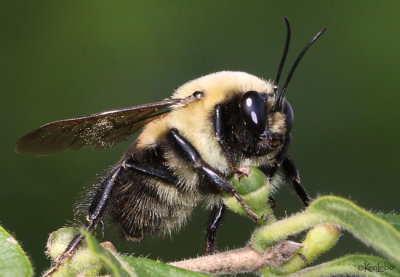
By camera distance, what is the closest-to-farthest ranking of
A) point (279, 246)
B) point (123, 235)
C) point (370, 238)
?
point (370, 238) < point (279, 246) < point (123, 235)

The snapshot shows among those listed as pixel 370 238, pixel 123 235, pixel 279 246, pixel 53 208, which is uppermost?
pixel 370 238

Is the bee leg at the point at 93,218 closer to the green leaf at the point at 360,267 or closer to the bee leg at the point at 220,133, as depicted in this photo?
the bee leg at the point at 220,133

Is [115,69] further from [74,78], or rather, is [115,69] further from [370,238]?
[370,238]

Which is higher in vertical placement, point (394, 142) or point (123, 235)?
point (123, 235)

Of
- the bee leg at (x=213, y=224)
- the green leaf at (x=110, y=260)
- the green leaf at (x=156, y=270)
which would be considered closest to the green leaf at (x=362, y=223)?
the green leaf at (x=156, y=270)

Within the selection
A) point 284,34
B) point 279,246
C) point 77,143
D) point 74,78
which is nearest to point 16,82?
point 74,78

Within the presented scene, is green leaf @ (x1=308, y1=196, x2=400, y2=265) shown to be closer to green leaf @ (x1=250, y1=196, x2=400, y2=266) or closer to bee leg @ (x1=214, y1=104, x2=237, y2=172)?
green leaf @ (x1=250, y1=196, x2=400, y2=266)

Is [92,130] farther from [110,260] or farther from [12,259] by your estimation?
[110,260]

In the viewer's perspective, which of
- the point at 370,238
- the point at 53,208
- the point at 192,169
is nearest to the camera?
the point at 370,238
